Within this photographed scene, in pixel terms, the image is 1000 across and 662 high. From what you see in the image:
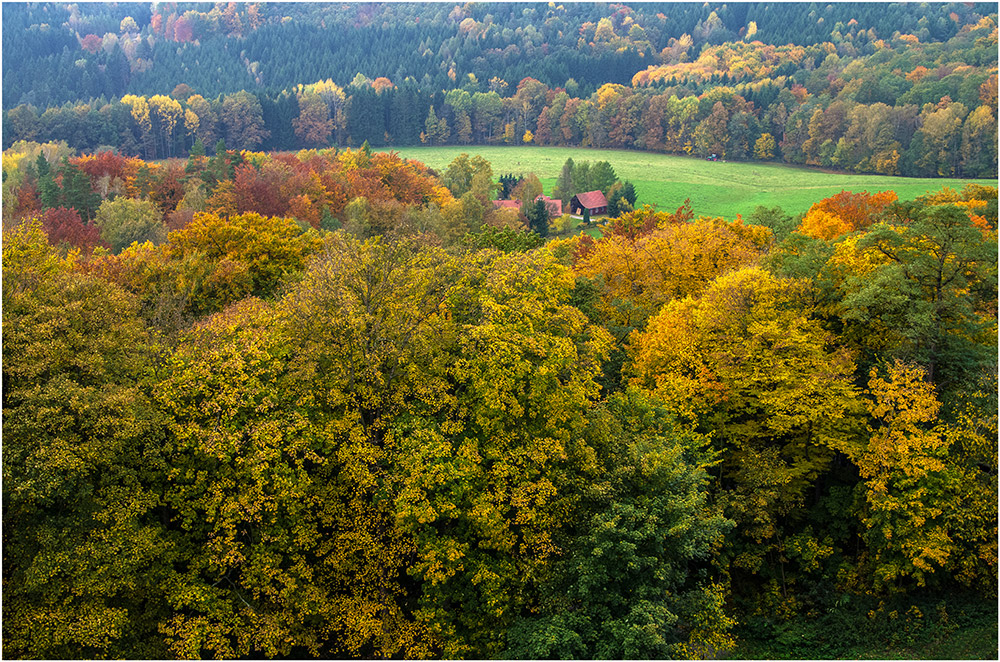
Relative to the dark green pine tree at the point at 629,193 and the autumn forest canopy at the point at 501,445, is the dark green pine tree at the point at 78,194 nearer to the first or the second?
the autumn forest canopy at the point at 501,445

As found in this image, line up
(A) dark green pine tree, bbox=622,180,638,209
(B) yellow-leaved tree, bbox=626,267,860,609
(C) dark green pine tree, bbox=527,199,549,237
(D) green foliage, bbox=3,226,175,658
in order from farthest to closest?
(A) dark green pine tree, bbox=622,180,638,209
(C) dark green pine tree, bbox=527,199,549,237
(B) yellow-leaved tree, bbox=626,267,860,609
(D) green foliage, bbox=3,226,175,658

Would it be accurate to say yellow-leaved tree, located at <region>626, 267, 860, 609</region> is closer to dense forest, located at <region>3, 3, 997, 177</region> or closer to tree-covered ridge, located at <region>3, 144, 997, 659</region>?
tree-covered ridge, located at <region>3, 144, 997, 659</region>

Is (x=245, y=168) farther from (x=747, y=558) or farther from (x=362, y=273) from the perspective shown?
(x=747, y=558)

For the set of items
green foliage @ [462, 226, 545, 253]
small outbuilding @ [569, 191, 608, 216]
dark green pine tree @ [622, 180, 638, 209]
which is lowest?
small outbuilding @ [569, 191, 608, 216]

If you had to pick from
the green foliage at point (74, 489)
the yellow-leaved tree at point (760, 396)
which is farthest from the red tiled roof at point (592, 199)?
the green foliage at point (74, 489)

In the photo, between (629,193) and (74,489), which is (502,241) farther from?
(629,193)

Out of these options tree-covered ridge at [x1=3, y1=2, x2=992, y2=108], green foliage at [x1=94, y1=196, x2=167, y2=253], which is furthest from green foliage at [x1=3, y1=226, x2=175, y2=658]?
tree-covered ridge at [x1=3, y1=2, x2=992, y2=108]
